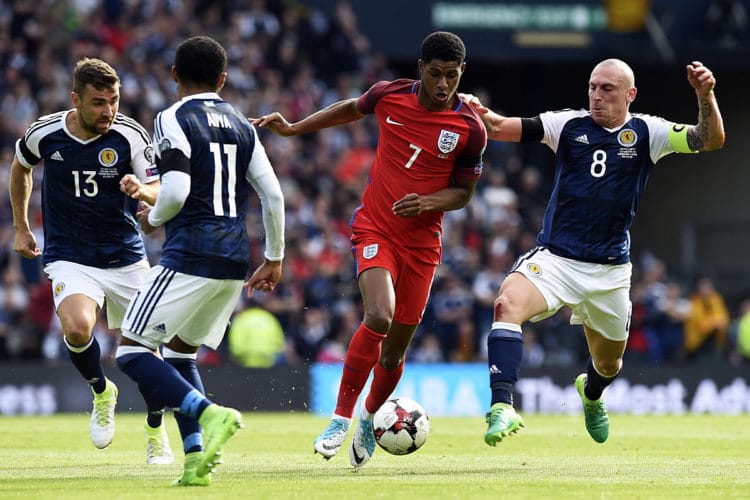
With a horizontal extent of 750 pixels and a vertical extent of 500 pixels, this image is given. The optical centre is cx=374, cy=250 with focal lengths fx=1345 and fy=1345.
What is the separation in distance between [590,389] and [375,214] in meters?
2.41

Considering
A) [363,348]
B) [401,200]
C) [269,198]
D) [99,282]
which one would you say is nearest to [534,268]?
[401,200]

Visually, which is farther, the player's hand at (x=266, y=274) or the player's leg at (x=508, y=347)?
the player's leg at (x=508, y=347)

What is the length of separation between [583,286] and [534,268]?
14.6 inches

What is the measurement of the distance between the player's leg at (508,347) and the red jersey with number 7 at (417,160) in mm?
678

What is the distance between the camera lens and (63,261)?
31.4 feet

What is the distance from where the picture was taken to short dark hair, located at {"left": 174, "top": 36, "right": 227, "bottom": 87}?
7758mm

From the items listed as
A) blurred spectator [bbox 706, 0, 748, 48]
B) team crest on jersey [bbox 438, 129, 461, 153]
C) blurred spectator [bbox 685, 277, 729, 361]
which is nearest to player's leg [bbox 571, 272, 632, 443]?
team crest on jersey [bbox 438, 129, 461, 153]

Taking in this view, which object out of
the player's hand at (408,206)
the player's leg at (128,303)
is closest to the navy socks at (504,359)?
the player's hand at (408,206)

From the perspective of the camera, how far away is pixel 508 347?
345 inches

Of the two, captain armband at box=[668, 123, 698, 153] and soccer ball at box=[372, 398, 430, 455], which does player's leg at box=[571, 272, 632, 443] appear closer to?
captain armband at box=[668, 123, 698, 153]

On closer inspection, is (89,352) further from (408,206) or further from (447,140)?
(447,140)

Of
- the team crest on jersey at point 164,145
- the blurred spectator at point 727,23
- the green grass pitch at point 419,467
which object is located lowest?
the green grass pitch at point 419,467

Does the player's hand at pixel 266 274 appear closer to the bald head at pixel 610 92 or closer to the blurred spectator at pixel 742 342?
the bald head at pixel 610 92

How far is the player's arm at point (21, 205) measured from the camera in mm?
9789
